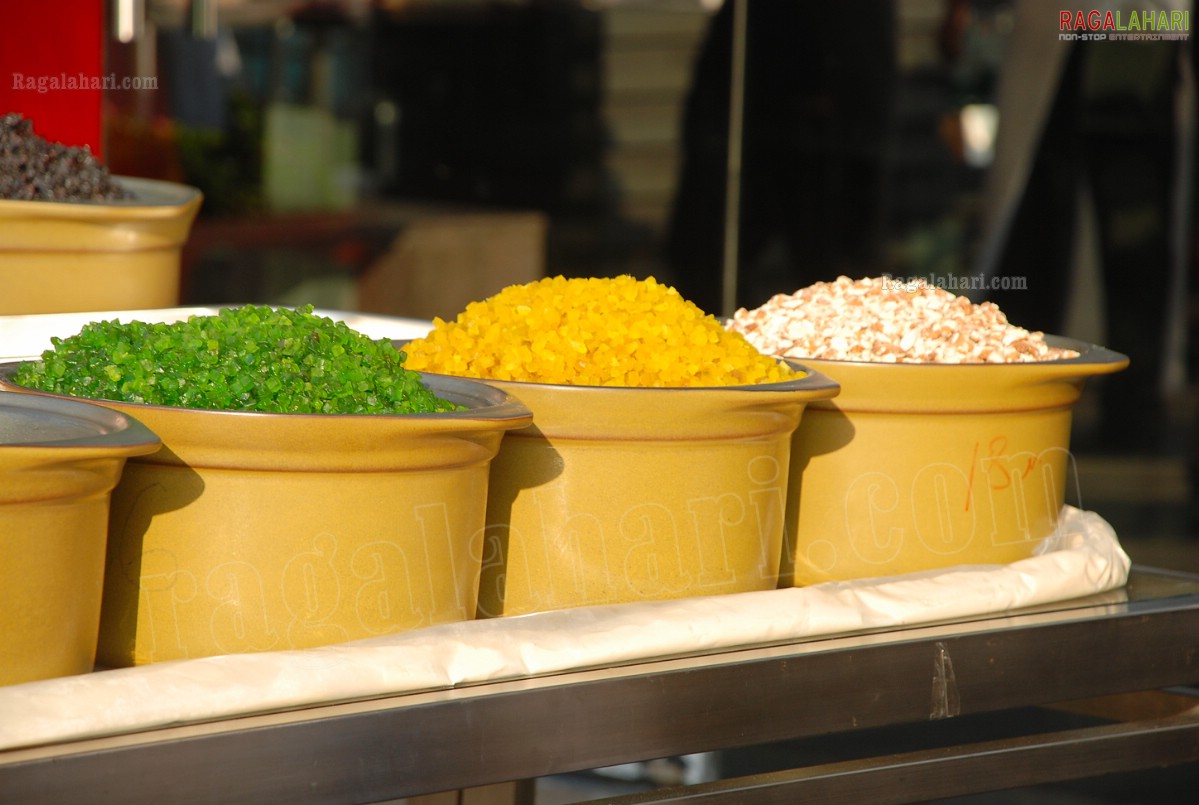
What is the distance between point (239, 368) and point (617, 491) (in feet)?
0.90

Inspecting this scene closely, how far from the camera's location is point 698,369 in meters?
1.10

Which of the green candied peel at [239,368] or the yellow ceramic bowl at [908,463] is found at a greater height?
the green candied peel at [239,368]

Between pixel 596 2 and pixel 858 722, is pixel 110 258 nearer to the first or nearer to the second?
pixel 858 722

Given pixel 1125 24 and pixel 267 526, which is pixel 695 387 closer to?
pixel 267 526

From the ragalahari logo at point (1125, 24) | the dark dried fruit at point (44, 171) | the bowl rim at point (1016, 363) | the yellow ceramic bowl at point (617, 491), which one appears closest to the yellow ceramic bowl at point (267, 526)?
the yellow ceramic bowl at point (617, 491)

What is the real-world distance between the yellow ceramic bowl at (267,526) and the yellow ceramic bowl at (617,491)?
108 mm

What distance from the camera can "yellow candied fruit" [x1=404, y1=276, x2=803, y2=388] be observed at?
1.09m

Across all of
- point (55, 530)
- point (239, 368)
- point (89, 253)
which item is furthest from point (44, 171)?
point (55, 530)

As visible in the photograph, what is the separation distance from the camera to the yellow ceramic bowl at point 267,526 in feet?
3.00

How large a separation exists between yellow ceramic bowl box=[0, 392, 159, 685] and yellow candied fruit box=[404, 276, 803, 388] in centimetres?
31

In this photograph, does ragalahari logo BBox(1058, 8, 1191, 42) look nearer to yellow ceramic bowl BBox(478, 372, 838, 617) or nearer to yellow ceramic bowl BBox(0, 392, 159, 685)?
yellow ceramic bowl BBox(478, 372, 838, 617)

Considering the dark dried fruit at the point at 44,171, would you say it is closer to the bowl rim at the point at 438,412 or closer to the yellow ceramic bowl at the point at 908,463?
the bowl rim at the point at 438,412

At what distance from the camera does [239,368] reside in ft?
3.17

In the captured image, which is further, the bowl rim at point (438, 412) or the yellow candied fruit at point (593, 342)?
the yellow candied fruit at point (593, 342)
